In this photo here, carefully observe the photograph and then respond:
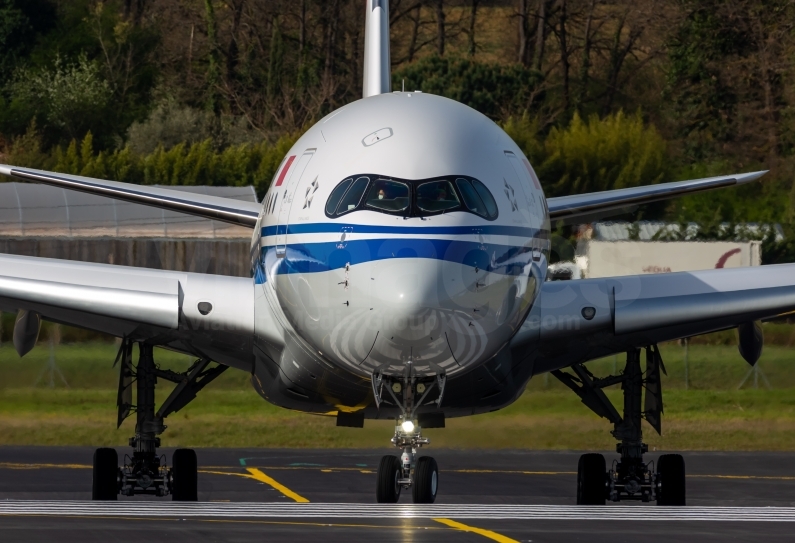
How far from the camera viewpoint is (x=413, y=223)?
49.6 feet

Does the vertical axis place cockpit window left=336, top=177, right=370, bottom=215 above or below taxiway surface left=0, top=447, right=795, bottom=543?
above

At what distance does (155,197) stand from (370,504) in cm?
531

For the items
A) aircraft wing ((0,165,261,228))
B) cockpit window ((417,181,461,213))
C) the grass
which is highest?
aircraft wing ((0,165,261,228))

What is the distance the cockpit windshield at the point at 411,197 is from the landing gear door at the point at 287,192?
91 cm

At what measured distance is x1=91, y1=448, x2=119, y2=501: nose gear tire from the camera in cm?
1997

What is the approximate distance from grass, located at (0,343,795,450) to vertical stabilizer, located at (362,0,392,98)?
28.7ft

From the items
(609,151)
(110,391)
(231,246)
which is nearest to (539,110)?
(609,151)

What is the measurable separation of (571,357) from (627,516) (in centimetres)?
292

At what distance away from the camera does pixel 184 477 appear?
20.5m

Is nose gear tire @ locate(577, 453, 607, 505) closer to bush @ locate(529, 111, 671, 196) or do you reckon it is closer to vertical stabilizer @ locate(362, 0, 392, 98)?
vertical stabilizer @ locate(362, 0, 392, 98)

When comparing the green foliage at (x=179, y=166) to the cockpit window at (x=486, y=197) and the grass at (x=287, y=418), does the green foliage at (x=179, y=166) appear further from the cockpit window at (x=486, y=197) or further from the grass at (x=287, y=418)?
the cockpit window at (x=486, y=197)

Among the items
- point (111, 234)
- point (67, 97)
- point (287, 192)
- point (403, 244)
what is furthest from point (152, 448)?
point (67, 97)

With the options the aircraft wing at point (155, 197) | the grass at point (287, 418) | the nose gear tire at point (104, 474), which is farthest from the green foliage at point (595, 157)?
the nose gear tire at point (104, 474)

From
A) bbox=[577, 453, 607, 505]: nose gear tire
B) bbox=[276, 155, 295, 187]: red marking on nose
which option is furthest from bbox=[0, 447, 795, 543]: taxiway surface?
bbox=[276, 155, 295, 187]: red marking on nose
